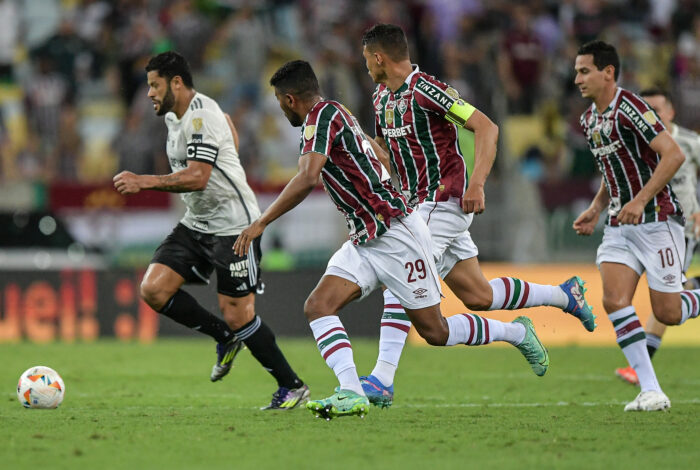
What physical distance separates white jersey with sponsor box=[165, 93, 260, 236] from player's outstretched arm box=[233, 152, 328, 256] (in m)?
1.41

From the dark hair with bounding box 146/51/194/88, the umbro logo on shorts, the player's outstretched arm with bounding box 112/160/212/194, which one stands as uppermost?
the dark hair with bounding box 146/51/194/88

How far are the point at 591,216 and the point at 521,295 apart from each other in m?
0.95

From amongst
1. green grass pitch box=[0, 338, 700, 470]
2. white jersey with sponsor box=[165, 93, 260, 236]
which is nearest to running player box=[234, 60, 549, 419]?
green grass pitch box=[0, 338, 700, 470]

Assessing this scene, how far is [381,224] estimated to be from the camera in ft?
21.3

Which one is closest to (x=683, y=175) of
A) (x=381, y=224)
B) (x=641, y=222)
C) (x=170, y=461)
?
(x=641, y=222)

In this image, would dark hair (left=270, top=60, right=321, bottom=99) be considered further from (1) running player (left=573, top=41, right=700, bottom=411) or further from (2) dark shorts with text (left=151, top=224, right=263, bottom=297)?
(1) running player (left=573, top=41, right=700, bottom=411)

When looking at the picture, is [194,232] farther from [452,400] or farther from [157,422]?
[452,400]

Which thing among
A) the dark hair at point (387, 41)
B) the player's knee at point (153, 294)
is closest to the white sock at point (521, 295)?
the dark hair at point (387, 41)

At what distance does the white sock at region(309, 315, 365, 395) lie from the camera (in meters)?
6.38

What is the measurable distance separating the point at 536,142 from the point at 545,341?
144 inches

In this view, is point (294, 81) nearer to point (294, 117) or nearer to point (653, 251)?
point (294, 117)

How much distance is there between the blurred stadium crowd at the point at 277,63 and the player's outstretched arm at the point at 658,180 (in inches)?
304

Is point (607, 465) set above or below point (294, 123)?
below

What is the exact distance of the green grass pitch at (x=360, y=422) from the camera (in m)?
5.15
